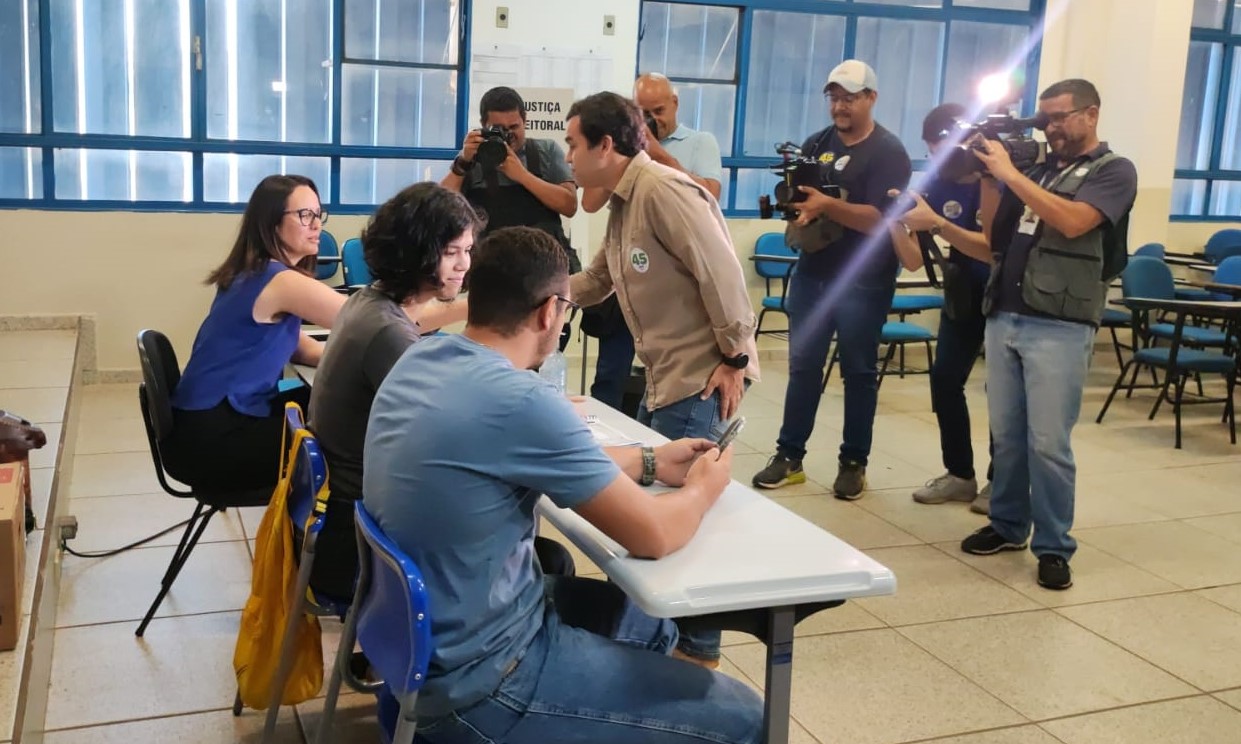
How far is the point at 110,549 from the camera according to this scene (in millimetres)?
3328

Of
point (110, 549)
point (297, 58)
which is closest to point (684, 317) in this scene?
point (110, 549)

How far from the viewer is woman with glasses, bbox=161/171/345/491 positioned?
2.64 meters

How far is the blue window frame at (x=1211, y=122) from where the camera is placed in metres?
8.22

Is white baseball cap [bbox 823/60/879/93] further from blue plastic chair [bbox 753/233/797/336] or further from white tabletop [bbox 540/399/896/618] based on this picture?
blue plastic chair [bbox 753/233/797/336]

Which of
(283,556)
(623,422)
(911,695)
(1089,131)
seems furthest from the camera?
(1089,131)

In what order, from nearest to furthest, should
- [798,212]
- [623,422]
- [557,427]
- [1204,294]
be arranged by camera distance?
[557,427] < [623,422] < [798,212] < [1204,294]

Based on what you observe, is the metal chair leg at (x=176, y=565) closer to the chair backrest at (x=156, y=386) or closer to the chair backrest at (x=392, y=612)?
the chair backrest at (x=156, y=386)

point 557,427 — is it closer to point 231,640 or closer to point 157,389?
point 157,389

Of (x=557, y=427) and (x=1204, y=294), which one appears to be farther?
(x=1204, y=294)

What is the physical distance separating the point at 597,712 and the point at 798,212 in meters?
2.65

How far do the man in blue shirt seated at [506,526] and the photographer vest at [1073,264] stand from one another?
2002mm

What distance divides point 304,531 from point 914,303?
4.90 m

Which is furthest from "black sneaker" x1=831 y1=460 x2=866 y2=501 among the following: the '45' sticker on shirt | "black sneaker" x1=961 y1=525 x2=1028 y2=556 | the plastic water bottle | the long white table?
the long white table

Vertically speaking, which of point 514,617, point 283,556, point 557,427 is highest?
point 557,427
